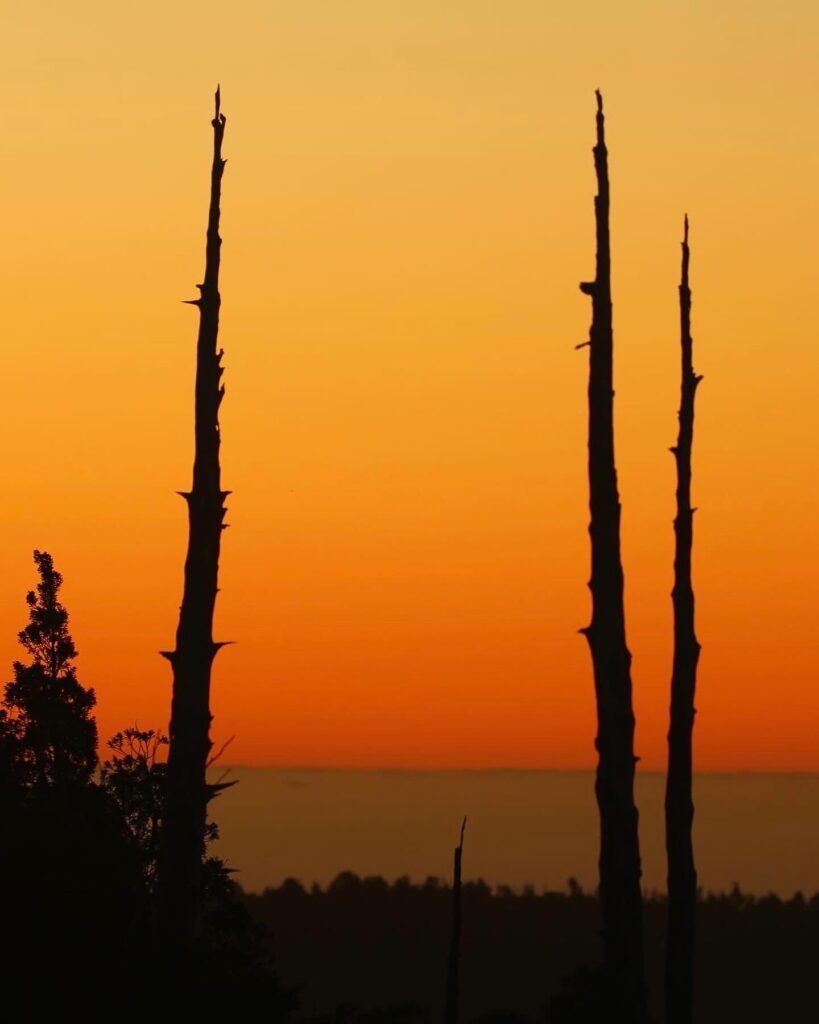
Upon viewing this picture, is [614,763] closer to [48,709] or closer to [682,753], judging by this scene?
[682,753]

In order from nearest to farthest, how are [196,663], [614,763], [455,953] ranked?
1. [614,763]
2. [196,663]
3. [455,953]

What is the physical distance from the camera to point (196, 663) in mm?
30562

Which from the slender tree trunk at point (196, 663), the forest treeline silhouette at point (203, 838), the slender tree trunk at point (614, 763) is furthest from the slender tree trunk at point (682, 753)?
the slender tree trunk at point (196, 663)

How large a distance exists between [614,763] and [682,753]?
7.32 meters

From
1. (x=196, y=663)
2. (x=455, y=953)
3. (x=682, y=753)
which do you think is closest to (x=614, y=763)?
(x=196, y=663)

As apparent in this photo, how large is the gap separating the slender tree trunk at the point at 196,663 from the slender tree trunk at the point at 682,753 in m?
7.51

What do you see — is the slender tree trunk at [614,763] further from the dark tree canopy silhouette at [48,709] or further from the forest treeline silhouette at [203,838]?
the dark tree canopy silhouette at [48,709]

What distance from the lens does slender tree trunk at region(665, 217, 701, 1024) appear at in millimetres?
34438

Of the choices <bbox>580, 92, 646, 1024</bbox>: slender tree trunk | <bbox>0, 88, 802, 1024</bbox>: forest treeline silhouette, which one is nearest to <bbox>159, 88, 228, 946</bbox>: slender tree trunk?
<bbox>0, 88, 802, 1024</bbox>: forest treeline silhouette

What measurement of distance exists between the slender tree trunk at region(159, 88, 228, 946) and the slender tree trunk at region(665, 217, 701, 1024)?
296 inches

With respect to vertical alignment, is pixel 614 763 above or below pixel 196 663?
below

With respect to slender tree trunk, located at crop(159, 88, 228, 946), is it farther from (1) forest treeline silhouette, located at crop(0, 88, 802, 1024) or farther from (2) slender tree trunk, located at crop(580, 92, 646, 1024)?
(2) slender tree trunk, located at crop(580, 92, 646, 1024)

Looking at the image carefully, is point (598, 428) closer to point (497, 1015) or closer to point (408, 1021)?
point (497, 1015)

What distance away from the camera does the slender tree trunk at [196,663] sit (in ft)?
100
